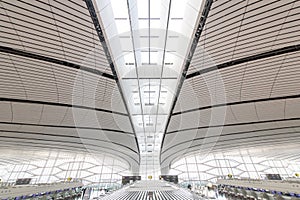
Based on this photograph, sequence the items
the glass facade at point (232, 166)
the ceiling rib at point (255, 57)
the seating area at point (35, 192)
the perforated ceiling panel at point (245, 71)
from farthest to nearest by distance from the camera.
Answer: the glass facade at point (232, 166) → the seating area at point (35, 192) → the ceiling rib at point (255, 57) → the perforated ceiling panel at point (245, 71)

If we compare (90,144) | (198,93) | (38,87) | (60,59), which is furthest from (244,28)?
(90,144)

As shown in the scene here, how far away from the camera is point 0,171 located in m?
34.3

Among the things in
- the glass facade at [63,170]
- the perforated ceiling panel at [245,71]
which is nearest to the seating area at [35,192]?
the perforated ceiling panel at [245,71]

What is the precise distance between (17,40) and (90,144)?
18965 millimetres

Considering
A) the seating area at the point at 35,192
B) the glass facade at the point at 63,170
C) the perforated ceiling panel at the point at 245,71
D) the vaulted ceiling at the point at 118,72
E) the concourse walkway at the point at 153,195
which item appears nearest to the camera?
the concourse walkway at the point at 153,195

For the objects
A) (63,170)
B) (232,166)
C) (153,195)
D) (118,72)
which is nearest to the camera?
(153,195)

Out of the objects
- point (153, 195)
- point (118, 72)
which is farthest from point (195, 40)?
point (153, 195)

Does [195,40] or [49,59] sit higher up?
[195,40]

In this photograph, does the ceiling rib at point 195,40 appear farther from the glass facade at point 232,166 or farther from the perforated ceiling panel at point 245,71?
the glass facade at point 232,166

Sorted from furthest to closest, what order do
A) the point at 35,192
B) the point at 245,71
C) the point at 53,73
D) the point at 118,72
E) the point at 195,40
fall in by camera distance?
the point at 35,192
the point at 118,72
the point at 245,71
the point at 53,73
the point at 195,40

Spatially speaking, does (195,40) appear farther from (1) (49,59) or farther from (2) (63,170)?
(2) (63,170)

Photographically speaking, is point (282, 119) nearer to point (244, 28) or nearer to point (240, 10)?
point (244, 28)

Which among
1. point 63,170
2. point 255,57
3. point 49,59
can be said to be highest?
point 255,57

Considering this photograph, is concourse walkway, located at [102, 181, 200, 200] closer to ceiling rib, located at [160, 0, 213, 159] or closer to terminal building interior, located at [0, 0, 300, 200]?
terminal building interior, located at [0, 0, 300, 200]
